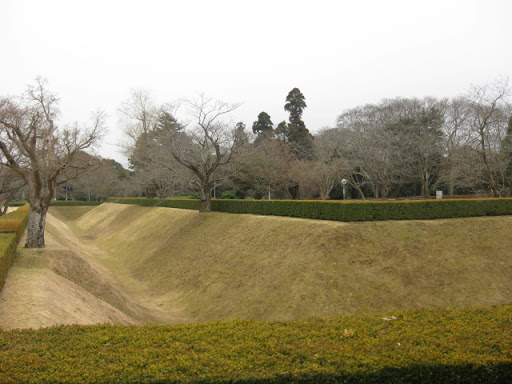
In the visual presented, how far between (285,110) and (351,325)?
1773 inches

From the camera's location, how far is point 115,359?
4.82 meters

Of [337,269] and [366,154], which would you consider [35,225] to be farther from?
[366,154]

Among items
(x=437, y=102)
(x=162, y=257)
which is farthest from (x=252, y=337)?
(x=437, y=102)

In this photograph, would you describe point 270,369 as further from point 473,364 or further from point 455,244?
point 455,244

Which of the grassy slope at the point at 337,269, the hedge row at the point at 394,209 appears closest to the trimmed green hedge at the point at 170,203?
the grassy slope at the point at 337,269

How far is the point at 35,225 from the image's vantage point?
16.1m

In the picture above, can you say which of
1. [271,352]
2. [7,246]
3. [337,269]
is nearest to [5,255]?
[7,246]

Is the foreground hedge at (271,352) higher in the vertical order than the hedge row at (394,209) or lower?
lower

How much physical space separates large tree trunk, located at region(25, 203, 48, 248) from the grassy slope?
214 inches

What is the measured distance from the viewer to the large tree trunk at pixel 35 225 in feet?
52.5

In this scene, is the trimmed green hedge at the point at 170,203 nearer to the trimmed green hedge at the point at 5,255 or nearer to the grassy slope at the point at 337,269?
the grassy slope at the point at 337,269

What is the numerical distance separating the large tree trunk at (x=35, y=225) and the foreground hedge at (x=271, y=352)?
1157cm

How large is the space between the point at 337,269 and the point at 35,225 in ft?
41.5

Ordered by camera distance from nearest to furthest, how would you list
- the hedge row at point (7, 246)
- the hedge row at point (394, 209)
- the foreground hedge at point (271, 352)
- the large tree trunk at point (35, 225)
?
the foreground hedge at point (271, 352), the hedge row at point (7, 246), the large tree trunk at point (35, 225), the hedge row at point (394, 209)
